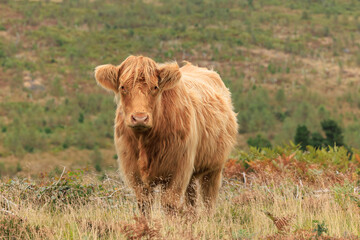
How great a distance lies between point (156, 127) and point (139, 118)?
Answer: 2.29ft

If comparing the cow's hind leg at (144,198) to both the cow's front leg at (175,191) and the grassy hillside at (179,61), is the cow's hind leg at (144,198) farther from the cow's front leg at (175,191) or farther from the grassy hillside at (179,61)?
the grassy hillside at (179,61)

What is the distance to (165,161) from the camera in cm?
609

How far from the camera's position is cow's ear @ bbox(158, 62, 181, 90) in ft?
19.1

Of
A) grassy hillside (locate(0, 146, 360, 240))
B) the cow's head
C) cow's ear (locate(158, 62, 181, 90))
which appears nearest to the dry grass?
grassy hillside (locate(0, 146, 360, 240))

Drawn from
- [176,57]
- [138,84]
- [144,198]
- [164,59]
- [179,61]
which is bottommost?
[179,61]

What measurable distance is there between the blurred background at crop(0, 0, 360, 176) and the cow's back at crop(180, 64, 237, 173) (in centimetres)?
7611

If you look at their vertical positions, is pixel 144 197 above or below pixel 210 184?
above

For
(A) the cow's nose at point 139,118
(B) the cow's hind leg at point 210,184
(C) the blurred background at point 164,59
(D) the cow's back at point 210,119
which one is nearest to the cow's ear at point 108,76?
(A) the cow's nose at point 139,118

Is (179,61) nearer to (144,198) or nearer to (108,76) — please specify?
(144,198)

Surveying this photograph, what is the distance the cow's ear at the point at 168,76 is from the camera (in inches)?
230

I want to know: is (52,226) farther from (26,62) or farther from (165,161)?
(26,62)

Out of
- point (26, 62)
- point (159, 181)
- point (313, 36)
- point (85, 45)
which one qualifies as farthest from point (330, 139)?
point (313, 36)

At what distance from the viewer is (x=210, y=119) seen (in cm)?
712

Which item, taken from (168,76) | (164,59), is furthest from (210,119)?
(164,59)
